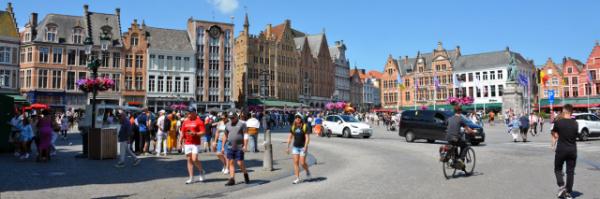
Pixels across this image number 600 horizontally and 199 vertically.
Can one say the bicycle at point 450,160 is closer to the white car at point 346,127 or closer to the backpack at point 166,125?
the backpack at point 166,125

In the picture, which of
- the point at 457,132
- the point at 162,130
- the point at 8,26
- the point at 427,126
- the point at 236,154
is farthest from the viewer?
the point at 8,26

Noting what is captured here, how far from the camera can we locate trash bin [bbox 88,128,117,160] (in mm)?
15445

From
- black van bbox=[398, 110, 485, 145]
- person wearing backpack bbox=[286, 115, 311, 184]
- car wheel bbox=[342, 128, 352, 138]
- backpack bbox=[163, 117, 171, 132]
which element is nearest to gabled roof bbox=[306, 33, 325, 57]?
car wheel bbox=[342, 128, 352, 138]

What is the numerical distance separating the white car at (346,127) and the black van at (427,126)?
3.67m

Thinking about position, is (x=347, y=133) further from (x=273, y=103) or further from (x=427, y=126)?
(x=273, y=103)

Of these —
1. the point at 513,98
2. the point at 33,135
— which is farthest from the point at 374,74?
the point at 33,135

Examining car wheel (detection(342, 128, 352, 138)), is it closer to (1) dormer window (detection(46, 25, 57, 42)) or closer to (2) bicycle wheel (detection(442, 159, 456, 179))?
(2) bicycle wheel (detection(442, 159, 456, 179))

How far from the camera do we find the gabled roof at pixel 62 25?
181 feet

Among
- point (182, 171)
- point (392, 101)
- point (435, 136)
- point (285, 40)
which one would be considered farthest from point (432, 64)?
point (182, 171)

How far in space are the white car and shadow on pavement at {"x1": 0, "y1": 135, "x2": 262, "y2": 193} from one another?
1316 centimetres

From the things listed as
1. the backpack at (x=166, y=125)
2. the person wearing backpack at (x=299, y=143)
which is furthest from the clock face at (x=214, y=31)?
the person wearing backpack at (x=299, y=143)

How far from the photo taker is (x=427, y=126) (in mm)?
23016

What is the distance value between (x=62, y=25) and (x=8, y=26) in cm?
1576

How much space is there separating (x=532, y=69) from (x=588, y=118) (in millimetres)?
72120
